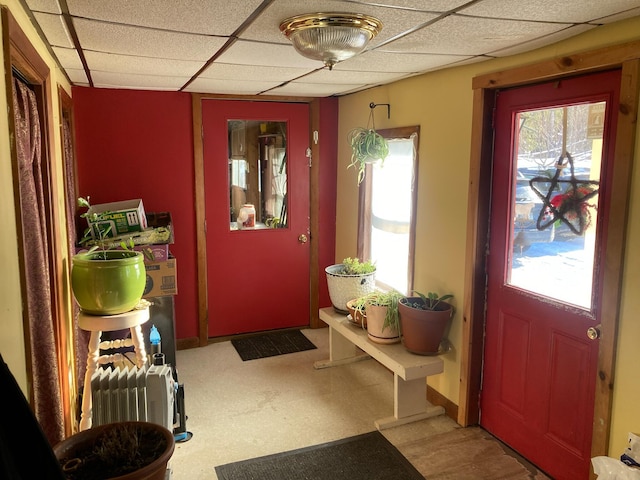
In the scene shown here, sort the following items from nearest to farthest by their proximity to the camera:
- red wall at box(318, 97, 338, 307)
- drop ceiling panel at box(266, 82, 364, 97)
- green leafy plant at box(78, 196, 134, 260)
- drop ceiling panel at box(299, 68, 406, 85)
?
drop ceiling panel at box(299, 68, 406, 85) → green leafy plant at box(78, 196, 134, 260) → drop ceiling panel at box(266, 82, 364, 97) → red wall at box(318, 97, 338, 307)

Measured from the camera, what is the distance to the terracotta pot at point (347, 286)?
366cm

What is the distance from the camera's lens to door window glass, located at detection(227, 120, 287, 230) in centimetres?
429

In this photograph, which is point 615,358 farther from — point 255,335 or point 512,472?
point 255,335

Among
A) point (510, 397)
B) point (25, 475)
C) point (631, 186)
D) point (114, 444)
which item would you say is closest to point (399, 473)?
point (510, 397)

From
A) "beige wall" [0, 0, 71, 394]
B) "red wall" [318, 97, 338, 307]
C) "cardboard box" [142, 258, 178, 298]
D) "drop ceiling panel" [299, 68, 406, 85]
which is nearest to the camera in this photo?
"beige wall" [0, 0, 71, 394]

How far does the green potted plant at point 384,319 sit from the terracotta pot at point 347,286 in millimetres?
429

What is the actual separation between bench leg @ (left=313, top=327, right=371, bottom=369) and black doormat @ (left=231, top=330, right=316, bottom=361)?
40 centimetres

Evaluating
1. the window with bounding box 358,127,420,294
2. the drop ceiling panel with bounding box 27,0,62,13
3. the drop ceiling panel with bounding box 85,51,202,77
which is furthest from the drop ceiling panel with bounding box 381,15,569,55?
the drop ceiling panel with bounding box 27,0,62,13

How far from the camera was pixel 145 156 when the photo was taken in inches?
157

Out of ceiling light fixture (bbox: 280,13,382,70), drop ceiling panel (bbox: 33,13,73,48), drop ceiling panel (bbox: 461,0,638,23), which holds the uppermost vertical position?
drop ceiling panel (bbox: 461,0,638,23)

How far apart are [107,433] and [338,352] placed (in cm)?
239

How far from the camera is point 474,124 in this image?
278cm

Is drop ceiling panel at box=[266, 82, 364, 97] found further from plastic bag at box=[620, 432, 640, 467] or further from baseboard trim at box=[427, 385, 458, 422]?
plastic bag at box=[620, 432, 640, 467]

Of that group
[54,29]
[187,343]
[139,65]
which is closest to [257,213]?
[187,343]
